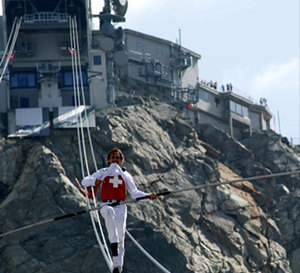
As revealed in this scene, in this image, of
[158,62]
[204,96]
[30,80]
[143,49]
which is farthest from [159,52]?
[30,80]

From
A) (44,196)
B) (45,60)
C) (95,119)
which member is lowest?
(44,196)

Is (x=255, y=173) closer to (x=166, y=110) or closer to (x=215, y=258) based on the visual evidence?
(x=166, y=110)

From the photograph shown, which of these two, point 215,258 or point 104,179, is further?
point 215,258

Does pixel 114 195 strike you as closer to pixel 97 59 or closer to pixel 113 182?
pixel 113 182

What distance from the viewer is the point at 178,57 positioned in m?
124

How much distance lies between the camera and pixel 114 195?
34344 mm

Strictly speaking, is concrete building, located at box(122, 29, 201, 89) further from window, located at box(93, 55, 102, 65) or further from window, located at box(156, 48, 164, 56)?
window, located at box(93, 55, 102, 65)

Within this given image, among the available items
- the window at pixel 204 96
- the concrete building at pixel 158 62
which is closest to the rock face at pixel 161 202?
the window at pixel 204 96

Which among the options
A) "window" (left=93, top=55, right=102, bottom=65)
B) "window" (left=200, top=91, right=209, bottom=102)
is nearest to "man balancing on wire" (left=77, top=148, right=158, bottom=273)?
"window" (left=93, top=55, right=102, bottom=65)

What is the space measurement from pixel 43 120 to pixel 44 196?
437 inches

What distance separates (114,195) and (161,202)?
214 feet

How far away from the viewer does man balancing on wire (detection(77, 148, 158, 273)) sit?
34000mm

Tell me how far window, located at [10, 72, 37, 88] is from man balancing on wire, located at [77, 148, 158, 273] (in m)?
73.5

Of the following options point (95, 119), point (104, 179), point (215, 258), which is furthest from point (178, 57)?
point (104, 179)
